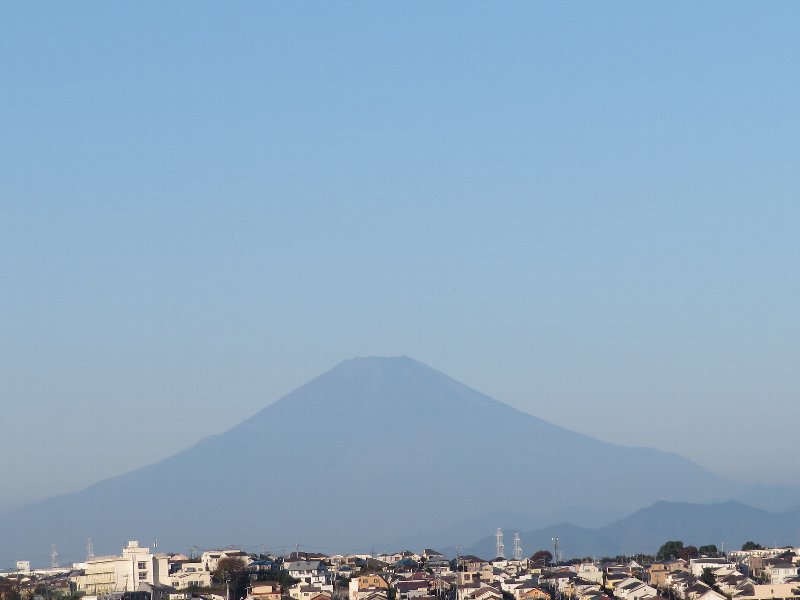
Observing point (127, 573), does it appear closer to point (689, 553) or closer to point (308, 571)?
point (308, 571)

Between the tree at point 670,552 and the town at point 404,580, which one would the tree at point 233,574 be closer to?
the town at point 404,580

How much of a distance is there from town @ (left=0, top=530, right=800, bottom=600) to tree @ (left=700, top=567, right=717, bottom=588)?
0.04 metres

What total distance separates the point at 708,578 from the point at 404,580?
1129 centimetres

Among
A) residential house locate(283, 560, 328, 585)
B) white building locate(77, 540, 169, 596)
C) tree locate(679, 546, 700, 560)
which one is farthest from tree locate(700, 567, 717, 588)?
white building locate(77, 540, 169, 596)

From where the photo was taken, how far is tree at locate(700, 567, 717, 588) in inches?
2336

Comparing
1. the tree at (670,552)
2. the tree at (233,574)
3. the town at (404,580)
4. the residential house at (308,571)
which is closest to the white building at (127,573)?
the town at (404,580)

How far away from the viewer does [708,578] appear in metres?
60.7

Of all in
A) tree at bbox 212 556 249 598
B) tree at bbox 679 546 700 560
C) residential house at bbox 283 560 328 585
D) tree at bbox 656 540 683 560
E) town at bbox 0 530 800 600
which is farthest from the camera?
tree at bbox 656 540 683 560

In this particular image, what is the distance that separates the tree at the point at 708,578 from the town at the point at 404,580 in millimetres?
42

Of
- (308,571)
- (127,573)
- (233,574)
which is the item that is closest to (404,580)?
(233,574)

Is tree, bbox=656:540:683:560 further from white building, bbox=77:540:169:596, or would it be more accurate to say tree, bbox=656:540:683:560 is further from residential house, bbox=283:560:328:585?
white building, bbox=77:540:169:596

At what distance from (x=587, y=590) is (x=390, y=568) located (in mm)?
16941

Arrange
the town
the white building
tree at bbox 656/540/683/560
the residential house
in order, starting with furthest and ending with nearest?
1. tree at bbox 656/540/683/560
2. the white building
3. the residential house
4. the town

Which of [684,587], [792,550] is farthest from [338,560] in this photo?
[684,587]
